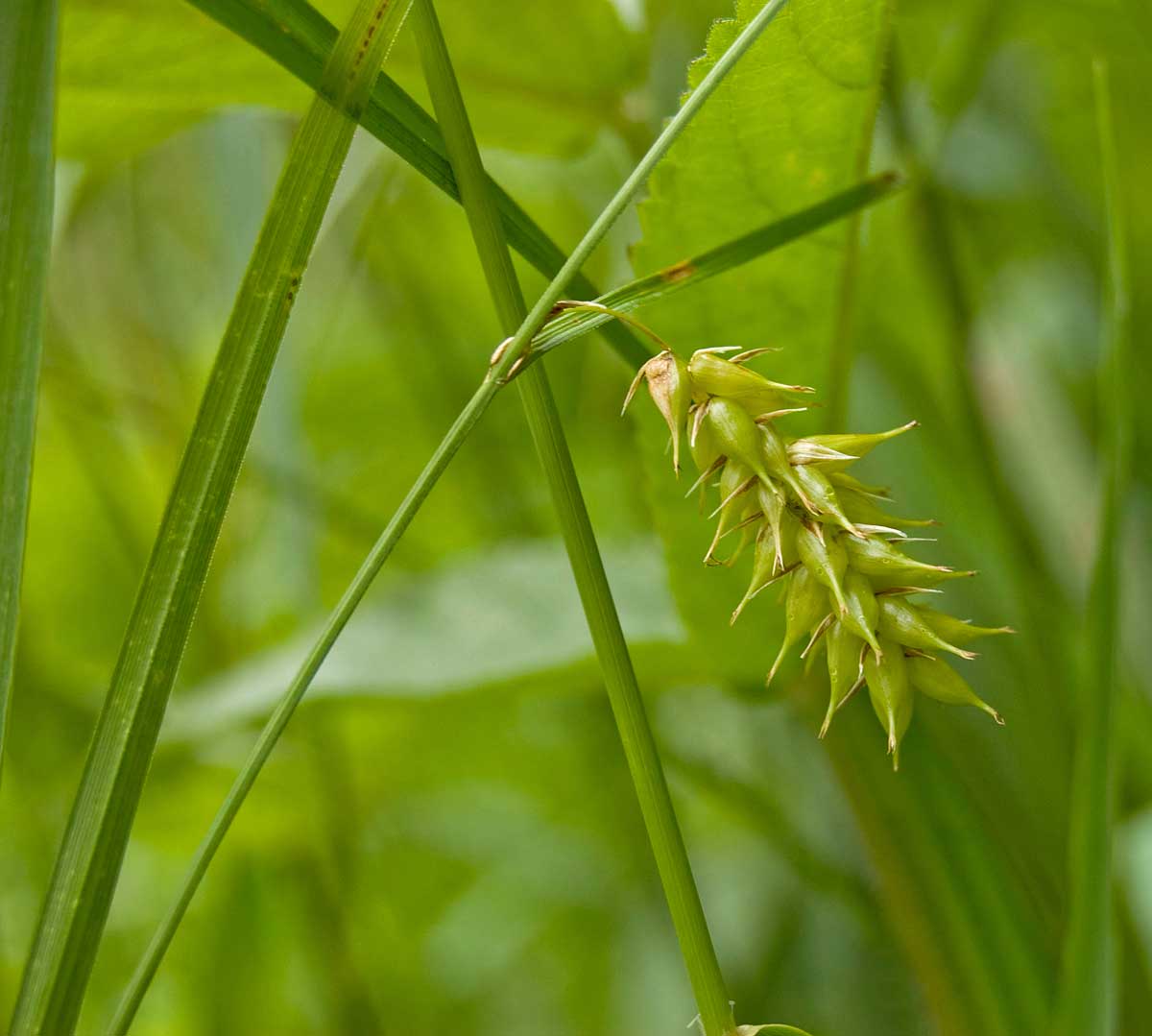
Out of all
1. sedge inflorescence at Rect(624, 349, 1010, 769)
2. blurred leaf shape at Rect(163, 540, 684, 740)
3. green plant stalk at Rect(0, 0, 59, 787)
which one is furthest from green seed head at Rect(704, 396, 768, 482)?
blurred leaf shape at Rect(163, 540, 684, 740)

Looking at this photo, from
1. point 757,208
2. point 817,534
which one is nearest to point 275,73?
point 757,208

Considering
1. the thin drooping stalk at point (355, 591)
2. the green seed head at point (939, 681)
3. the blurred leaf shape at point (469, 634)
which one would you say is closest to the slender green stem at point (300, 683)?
the thin drooping stalk at point (355, 591)

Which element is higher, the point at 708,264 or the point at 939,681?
the point at 708,264

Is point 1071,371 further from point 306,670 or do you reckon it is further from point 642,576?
point 306,670

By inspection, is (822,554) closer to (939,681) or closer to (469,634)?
(939,681)

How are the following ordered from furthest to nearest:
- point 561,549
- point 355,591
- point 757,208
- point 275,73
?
point 561,549 → point 275,73 → point 757,208 → point 355,591

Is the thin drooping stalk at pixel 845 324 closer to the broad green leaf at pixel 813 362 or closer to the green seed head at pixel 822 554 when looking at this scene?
the broad green leaf at pixel 813 362

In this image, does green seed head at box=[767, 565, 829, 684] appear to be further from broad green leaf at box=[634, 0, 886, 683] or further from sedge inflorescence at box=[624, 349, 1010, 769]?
broad green leaf at box=[634, 0, 886, 683]
